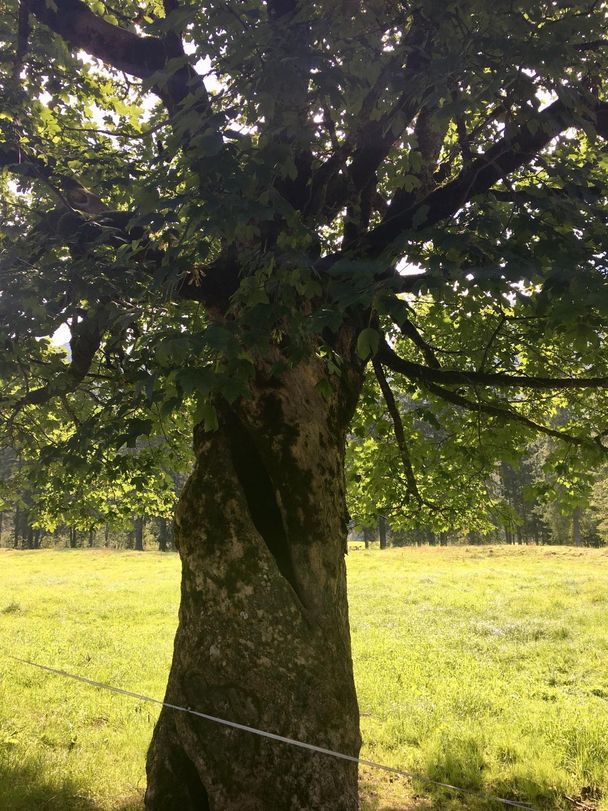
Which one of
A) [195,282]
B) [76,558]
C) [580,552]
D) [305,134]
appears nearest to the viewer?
[305,134]

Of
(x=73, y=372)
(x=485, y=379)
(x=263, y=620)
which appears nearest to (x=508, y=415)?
(x=485, y=379)

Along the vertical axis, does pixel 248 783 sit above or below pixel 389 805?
above

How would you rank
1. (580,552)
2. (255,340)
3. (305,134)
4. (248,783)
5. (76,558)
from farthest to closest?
1. (76,558)
2. (580,552)
3. (248,783)
4. (305,134)
5. (255,340)

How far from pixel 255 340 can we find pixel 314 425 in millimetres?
1872

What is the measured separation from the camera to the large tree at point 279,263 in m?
3.47

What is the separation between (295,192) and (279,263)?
1.53 m

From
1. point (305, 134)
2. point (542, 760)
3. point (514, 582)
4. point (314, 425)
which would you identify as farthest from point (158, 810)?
point (514, 582)

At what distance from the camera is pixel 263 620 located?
175 inches

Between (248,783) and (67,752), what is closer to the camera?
(248,783)

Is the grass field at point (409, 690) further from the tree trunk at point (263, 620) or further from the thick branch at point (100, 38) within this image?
the thick branch at point (100, 38)

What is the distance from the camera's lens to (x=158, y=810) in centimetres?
432

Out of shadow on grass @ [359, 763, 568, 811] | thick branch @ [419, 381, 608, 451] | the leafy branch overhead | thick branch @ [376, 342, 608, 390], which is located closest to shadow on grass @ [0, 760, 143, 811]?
shadow on grass @ [359, 763, 568, 811]

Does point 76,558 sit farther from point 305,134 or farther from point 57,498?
point 305,134

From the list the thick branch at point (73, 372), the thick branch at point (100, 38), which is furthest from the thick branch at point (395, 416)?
the thick branch at point (100, 38)
